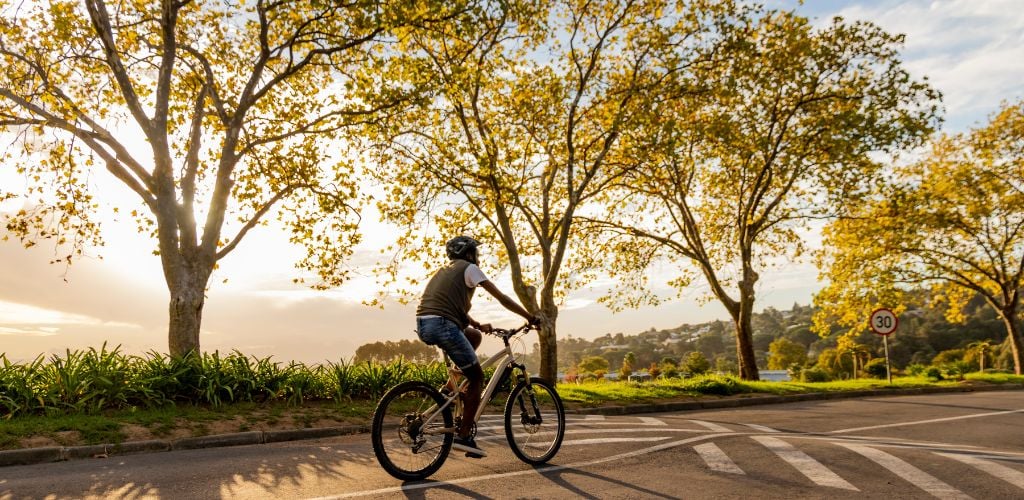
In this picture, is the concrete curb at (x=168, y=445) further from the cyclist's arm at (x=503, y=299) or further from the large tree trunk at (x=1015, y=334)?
the large tree trunk at (x=1015, y=334)

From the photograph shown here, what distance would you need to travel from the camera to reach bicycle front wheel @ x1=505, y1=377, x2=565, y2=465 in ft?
21.1

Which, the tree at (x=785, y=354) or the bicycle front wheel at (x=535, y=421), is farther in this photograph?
the tree at (x=785, y=354)

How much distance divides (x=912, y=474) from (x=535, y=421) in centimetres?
342

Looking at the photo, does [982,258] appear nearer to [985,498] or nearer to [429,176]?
[429,176]

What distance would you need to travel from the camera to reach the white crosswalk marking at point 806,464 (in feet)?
18.8

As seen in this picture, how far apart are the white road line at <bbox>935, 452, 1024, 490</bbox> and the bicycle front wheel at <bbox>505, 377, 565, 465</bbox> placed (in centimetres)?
392

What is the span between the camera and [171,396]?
10.4 m

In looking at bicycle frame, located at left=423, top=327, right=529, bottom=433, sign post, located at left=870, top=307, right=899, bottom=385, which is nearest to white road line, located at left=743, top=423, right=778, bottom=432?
bicycle frame, located at left=423, top=327, right=529, bottom=433

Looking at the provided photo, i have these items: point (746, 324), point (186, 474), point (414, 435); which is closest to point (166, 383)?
point (186, 474)

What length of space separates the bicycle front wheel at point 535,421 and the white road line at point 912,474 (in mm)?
3092

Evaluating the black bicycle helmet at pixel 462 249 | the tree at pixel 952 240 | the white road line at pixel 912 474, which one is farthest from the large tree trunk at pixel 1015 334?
the black bicycle helmet at pixel 462 249

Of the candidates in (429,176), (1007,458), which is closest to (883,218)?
(429,176)

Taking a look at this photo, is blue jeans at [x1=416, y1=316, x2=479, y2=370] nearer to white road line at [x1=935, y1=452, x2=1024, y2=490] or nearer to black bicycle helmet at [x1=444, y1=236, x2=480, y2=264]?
black bicycle helmet at [x1=444, y1=236, x2=480, y2=264]

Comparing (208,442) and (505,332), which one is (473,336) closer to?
(505,332)
